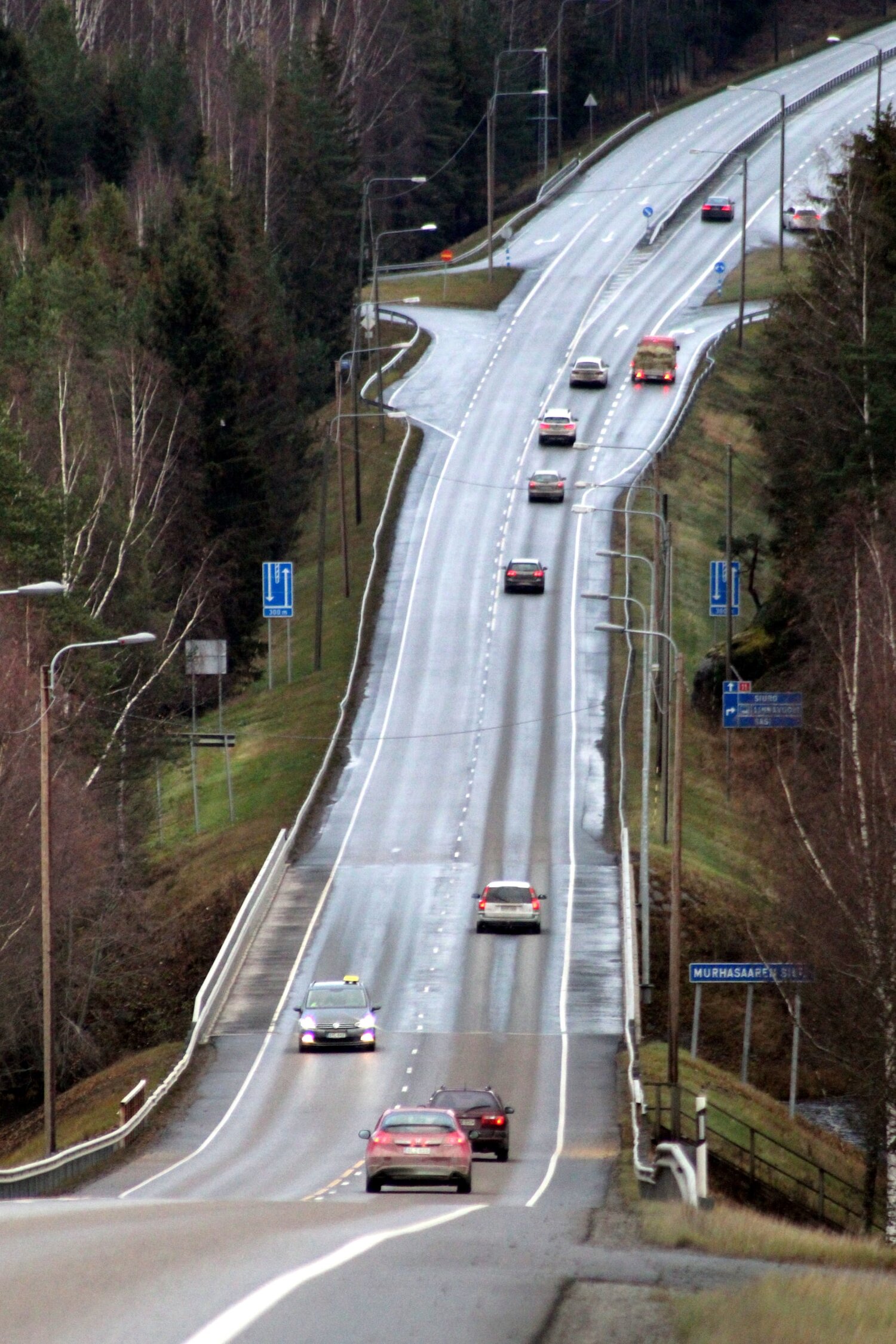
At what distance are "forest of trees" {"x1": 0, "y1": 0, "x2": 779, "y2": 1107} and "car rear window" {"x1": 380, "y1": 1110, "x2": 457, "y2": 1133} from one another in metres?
16.6

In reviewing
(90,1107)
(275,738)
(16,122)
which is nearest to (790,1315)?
(90,1107)

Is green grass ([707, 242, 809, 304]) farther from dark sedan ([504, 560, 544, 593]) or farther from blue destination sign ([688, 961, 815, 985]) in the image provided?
blue destination sign ([688, 961, 815, 985])

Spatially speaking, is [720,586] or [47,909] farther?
[720,586]

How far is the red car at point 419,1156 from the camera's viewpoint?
25453 millimetres

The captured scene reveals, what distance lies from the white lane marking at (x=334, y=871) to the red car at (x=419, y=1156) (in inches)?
132

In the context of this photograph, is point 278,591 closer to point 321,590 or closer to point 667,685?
point 321,590

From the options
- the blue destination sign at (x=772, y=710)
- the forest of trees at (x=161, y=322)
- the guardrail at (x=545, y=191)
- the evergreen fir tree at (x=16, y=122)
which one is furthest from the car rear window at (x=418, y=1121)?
the guardrail at (x=545, y=191)

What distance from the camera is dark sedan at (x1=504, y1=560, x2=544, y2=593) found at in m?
75.7

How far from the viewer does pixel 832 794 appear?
38.7m

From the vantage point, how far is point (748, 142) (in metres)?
139

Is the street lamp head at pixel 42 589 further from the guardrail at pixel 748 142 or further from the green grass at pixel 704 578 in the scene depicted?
the guardrail at pixel 748 142

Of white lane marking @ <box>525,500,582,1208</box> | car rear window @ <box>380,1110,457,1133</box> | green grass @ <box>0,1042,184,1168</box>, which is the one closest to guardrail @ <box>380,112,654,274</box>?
white lane marking @ <box>525,500,582,1208</box>

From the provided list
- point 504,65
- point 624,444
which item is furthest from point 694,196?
point 624,444

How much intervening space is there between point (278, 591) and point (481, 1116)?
110 feet
